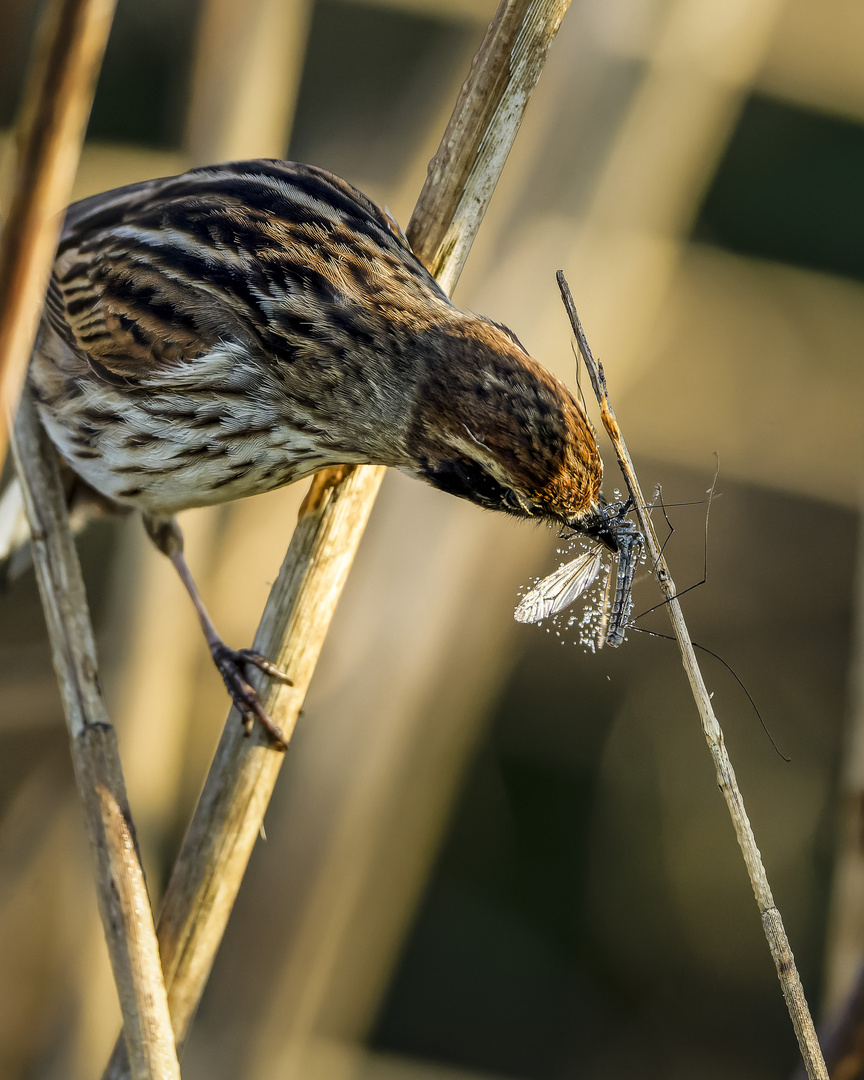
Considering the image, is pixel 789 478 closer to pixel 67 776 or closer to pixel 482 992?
pixel 482 992

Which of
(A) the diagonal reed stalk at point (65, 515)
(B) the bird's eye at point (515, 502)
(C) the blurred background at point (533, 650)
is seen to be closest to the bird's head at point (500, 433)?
(B) the bird's eye at point (515, 502)

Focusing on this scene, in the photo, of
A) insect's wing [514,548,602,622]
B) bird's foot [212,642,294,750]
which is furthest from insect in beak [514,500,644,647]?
bird's foot [212,642,294,750]

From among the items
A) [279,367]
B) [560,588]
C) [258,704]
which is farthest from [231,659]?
[560,588]

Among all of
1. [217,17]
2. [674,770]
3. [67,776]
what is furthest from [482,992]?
[217,17]

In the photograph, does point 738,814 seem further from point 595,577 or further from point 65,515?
point 65,515

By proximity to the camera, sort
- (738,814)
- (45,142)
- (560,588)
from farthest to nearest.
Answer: (560,588) < (738,814) < (45,142)

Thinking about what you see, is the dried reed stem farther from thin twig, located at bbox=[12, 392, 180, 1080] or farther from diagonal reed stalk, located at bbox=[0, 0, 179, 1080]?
thin twig, located at bbox=[12, 392, 180, 1080]

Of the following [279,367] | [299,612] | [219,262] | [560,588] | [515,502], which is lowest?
[299,612]

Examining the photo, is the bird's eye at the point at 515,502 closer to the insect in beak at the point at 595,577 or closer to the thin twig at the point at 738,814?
the insect in beak at the point at 595,577
